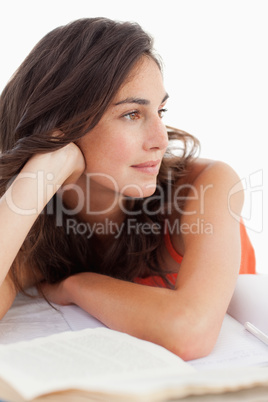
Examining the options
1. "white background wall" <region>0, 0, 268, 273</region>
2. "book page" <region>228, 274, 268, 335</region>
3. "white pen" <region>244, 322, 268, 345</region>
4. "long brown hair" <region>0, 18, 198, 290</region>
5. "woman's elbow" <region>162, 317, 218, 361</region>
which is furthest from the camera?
"white background wall" <region>0, 0, 268, 273</region>

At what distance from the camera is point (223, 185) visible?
155 cm

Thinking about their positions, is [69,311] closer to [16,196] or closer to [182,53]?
[16,196]

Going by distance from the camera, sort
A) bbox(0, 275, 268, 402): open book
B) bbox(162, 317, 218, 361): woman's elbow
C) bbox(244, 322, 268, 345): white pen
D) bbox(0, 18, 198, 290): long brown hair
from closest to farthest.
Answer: bbox(0, 275, 268, 402): open book < bbox(162, 317, 218, 361): woman's elbow < bbox(244, 322, 268, 345): white pen < bbox(0, 18, 198, 290): long brown hair

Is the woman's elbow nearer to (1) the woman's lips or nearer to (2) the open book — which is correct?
(2) the open book

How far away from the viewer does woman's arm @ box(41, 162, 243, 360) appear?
3.62 feet

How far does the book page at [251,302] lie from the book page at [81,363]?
0.45m

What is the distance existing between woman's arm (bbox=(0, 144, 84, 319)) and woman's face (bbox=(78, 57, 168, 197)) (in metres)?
0.09

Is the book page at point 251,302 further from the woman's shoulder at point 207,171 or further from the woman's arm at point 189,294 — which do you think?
the woman's shoulder at point 207,171

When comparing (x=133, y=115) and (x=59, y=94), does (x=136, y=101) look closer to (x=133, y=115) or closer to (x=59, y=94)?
(x=133, y=115)

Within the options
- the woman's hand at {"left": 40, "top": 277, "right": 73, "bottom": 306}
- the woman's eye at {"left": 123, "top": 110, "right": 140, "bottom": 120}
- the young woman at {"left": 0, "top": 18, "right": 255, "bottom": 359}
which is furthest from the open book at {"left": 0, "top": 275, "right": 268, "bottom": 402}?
the woman's eye at {"left": 123, "top": 110, "right": 140, "bottom": 120}

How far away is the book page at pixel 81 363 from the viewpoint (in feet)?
2.47

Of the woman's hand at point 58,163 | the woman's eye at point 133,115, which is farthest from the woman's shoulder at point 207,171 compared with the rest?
the woman's hand at point 58,163

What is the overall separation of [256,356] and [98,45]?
1.02 metres

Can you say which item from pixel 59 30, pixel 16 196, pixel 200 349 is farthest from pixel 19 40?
pixel 200 349
